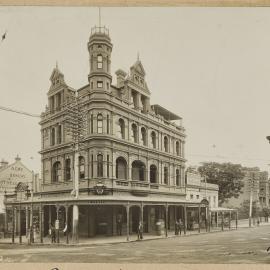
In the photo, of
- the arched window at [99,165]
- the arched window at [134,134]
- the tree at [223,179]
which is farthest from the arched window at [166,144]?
the tree at [223,179]

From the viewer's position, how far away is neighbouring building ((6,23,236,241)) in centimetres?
1587

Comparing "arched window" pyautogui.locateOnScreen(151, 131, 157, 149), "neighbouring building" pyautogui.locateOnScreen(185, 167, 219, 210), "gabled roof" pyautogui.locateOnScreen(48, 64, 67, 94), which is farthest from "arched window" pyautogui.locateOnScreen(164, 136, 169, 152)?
→ "gabled roof" pyautogui.locateOnScreen(48, 64, 67, 94)

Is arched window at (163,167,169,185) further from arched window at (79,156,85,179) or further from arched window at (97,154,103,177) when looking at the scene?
arched window at (79,156,85,179)

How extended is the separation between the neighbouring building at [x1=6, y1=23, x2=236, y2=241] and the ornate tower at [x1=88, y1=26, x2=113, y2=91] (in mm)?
169

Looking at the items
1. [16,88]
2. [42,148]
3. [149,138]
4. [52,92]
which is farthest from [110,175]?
[16,88]

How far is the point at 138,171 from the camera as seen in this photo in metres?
19.3

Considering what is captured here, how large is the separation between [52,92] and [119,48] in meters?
2.53

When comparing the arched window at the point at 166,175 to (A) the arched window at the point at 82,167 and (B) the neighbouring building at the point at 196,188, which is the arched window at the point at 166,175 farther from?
(B) the neighbouring building at the point at 196,188

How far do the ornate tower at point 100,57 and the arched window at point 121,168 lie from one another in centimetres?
314

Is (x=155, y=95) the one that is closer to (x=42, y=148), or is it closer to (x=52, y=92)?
(x=52, y=92)

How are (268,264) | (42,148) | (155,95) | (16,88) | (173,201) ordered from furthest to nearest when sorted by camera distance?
(173,201) → (42,148) → (155,95) → (16,88) → (268,264)

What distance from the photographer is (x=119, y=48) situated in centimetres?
1062

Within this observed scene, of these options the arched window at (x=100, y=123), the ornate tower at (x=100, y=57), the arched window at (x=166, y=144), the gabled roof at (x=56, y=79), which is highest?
the ornate tower at (x=100, y=57)

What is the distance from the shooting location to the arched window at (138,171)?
18828 millimetres
